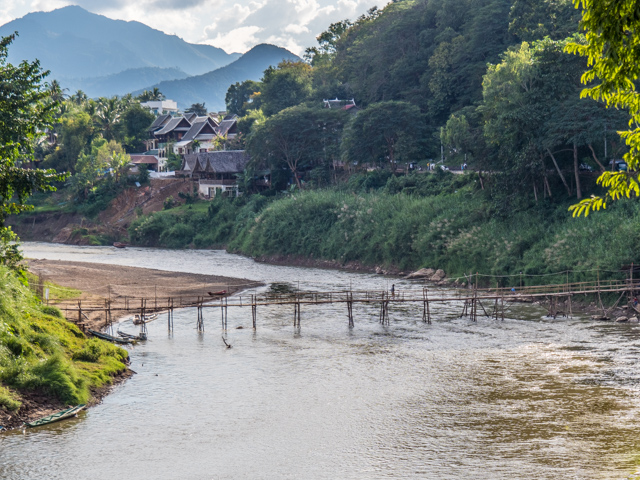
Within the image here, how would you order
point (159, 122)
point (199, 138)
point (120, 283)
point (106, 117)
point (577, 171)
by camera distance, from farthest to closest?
point (159, 122) → point (106, 117) → point (199, 138) → point (120, 283) → point (577, 171)

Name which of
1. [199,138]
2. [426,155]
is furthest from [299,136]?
[199,138]

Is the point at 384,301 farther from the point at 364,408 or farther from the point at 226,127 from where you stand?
the point at 226,127

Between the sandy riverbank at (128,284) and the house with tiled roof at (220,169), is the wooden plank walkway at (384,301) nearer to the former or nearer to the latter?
the sandy riverbank at (128,284)

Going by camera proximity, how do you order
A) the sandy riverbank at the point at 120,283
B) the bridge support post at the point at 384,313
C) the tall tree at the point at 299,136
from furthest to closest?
1. the tall tree at the point at 299,136
2. the sandy riverbank at the point at 120,283
3. the bridge support post at the point at 384,313

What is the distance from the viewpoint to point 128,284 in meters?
51.1

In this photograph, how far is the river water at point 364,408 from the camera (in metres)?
20.1

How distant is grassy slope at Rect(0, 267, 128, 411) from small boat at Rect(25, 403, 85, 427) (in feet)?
2.02

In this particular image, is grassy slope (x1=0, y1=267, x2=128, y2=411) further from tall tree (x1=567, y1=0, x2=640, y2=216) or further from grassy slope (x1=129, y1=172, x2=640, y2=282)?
grassy slope (x1=129, y1=172, x2=640, y2=282)

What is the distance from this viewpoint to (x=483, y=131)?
5562cm

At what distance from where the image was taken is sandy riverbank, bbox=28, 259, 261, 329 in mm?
44281

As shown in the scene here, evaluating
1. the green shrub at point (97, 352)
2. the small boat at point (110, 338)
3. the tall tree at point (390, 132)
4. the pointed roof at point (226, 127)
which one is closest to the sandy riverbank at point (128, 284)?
the small boat at point (110, 338)

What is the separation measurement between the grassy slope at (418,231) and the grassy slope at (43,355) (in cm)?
2837

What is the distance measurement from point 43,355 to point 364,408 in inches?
477

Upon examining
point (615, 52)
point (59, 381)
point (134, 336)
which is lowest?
point (59, 381)
